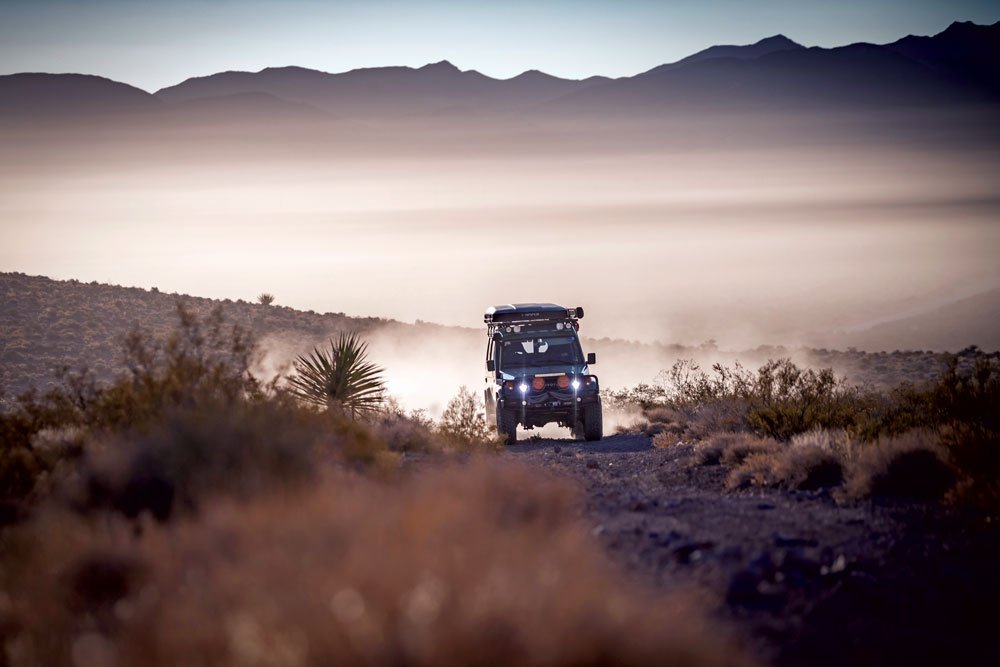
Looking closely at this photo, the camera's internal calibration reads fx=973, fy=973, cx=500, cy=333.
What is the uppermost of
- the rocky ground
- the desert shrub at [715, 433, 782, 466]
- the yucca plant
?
the yucca plant

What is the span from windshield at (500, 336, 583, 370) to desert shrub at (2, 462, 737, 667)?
1698cm

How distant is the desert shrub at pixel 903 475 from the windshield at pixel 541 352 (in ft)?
40.8

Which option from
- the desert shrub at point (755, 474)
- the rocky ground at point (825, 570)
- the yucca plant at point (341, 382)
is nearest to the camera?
the rocky ground at point (825, 570)

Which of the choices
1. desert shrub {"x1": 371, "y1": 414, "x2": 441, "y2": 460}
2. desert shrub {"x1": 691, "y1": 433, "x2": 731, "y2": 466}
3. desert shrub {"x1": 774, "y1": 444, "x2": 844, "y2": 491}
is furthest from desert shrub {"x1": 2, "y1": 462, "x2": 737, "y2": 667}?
desert shrub {"x1": 371, "y1": 414, "x2": 441, "y2": 460}

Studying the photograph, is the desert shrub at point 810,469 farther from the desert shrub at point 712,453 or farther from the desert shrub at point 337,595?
the desert shrub at point 337,595

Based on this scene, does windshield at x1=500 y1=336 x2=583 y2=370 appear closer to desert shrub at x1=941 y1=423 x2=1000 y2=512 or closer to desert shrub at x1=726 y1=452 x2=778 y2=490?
desert shrub at x1=726 y1=452 x2=778 y2=490

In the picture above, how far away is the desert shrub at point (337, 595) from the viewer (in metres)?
4.40

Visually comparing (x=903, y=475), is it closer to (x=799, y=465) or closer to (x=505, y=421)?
(x=799, y=465)


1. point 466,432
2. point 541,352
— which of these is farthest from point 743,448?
point 541,352

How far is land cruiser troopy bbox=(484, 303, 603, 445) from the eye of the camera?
23156mm

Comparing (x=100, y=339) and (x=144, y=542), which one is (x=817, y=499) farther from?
(x=100, y=339)

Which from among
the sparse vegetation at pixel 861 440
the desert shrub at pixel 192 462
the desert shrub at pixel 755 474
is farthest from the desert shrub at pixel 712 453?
the desert shrub at pixel 192 462

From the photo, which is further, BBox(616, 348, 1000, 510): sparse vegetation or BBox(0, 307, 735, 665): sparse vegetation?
BBox(616, 348, 1000, 510): sparse vegetation

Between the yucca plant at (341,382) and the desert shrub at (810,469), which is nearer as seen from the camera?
the desert shrub at (810,469)
